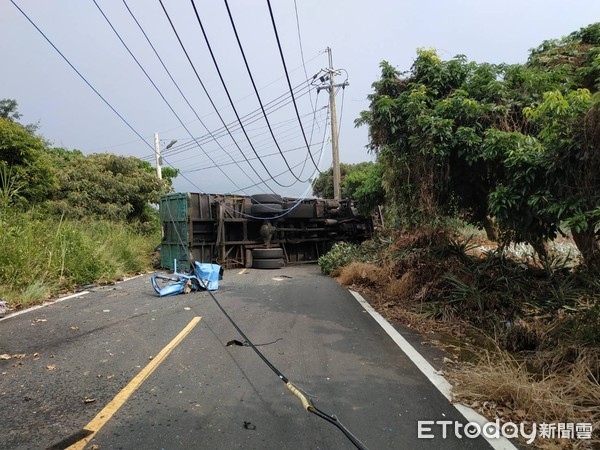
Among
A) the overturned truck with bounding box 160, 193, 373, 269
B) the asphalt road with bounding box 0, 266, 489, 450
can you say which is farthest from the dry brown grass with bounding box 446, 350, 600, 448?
the overturned truck with bounding box 160, 193, 373, 269

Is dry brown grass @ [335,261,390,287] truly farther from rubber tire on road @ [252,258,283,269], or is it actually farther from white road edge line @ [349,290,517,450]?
rubber tire on road @ [252,258,283,269]

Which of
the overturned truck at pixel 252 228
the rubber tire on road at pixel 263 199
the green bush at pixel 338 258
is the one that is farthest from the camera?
the rubber tire on road at pixel 263 199

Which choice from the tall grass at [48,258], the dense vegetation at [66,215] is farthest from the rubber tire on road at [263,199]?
the tall grass at [48,258]

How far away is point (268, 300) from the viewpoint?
9852 millimetres

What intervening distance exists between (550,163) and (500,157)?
4.19ft

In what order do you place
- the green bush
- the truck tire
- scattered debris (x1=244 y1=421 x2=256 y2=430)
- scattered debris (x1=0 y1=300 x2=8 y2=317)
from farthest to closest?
the truck tire, the green bush, scattered debris (x1=0 y1=300 x2=8 y2=317), scattered debris (x1=244 y1=421 x2=256 y2=430)

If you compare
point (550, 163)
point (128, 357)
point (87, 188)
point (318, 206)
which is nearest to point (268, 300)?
point (128, 357)

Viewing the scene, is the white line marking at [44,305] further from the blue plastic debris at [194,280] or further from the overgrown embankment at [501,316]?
the overgrown embankment at [501,316]

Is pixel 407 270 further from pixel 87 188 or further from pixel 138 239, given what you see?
pixel 87 188

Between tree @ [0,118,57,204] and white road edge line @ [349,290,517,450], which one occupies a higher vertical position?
tree @ [0,118,57,204]

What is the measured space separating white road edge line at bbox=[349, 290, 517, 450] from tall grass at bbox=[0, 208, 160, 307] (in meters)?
7.60

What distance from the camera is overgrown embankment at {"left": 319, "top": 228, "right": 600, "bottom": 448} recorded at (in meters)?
4.10

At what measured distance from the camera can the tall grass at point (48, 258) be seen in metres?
9.66

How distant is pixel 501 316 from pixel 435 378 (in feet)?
9.17
